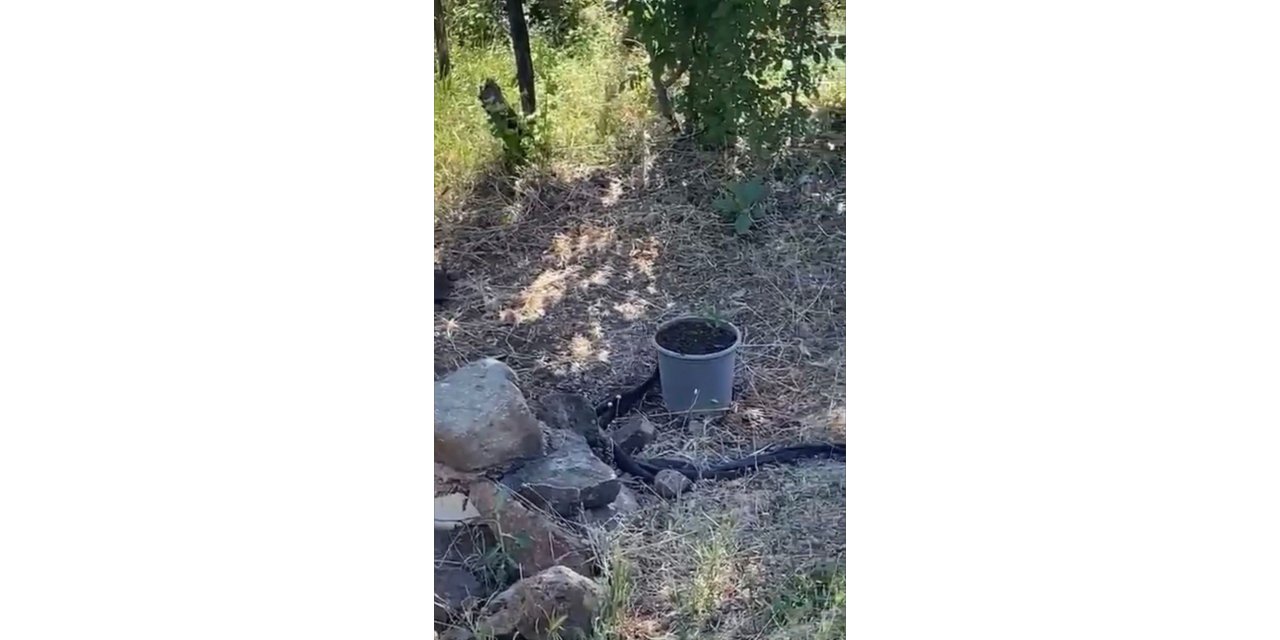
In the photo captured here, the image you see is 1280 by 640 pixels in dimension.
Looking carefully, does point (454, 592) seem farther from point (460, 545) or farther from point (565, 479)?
point (565, 479)

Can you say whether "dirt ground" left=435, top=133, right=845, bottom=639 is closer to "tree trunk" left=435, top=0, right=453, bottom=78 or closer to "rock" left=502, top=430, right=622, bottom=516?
"rock" left=502, top=430, right=622, bottom=516

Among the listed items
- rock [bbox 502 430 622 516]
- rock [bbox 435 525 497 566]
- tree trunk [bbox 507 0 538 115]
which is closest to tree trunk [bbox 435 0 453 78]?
tree trunk [bbox 507 0 538 115]

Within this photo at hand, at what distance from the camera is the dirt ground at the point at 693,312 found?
2.27m

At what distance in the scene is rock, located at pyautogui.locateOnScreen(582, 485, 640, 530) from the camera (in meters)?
2.29

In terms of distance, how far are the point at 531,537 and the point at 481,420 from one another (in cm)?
21

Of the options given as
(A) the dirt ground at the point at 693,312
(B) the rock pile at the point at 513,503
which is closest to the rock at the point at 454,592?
(B) the rock pile at the point at 513,503

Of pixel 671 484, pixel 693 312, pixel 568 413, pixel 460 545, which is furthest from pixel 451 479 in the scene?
pixel 693 312

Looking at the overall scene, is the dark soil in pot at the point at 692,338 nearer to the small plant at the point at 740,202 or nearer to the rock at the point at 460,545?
the small plant at the point at 740,202

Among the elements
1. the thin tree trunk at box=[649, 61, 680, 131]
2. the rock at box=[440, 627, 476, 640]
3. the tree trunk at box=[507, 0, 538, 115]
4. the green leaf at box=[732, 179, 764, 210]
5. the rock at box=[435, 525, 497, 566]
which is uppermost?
the tree trunk at box=[507, 0, 538, 115]

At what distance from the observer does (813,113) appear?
232cm
